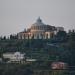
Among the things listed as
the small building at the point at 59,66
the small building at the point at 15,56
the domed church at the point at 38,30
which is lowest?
the small building at the point at 59,66

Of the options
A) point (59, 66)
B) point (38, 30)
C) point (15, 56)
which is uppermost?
point (38, 30)

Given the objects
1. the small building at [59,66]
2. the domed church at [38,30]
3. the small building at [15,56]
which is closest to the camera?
the small building at [59,66]

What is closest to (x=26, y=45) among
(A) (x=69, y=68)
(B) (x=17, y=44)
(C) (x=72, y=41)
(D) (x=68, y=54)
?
(B) (x=17, y=44)

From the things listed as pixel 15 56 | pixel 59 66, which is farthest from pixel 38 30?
pixel 59 66

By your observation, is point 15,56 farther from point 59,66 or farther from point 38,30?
point 38,30

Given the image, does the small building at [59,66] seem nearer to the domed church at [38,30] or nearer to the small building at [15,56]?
the small building at [15,56]

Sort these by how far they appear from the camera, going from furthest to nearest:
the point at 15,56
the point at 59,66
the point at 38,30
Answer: the point at 38,30
the point at 15,56
the point at 59,66

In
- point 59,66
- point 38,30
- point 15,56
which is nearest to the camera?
point 59,66

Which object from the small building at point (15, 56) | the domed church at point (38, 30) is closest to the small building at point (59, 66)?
the small building at point (15, 56)

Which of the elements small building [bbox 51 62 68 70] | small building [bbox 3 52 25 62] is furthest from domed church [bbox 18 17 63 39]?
small building [bbox 51 62 68 70]

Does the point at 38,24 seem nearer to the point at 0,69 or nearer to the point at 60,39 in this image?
the point at 60,39

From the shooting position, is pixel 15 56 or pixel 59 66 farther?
pixel 15 56

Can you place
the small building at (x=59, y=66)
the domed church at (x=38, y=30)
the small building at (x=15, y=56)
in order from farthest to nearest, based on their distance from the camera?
the domed church at (x=38, y=30) → the small building at (x=15, y=56) → the small building at (x=59, y=66)

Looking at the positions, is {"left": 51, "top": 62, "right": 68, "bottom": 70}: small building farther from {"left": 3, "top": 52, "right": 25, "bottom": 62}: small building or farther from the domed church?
the domed church
